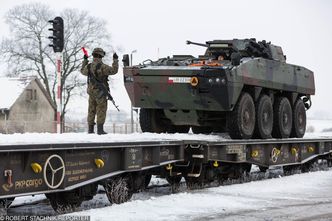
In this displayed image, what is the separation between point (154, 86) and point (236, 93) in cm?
167

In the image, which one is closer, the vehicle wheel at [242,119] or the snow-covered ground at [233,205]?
the snow-covered ground at [233,205]

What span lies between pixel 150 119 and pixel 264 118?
8.26 ft

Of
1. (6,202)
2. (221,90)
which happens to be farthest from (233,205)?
(6,202)

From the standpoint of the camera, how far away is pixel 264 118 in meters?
14.3

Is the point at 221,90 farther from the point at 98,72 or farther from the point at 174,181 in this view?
the point at 98,72

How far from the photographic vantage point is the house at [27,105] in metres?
48.5

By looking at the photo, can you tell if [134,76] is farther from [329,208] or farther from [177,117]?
[329,208]

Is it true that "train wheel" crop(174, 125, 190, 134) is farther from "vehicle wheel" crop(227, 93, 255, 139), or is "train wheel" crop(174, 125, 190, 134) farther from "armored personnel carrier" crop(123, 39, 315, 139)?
"vehicle wheel" crop(227, 93, 255, 139)

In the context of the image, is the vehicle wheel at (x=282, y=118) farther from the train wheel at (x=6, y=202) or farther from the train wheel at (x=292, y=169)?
the train wheel at (x=6, y=202)

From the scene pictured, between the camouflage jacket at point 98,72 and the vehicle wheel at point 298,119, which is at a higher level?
the camouflage jacket at point 98,72

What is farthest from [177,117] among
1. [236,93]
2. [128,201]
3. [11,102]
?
[11,102]

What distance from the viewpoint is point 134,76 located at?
13336 millimetres

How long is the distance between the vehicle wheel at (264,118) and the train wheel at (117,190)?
4.77 metres

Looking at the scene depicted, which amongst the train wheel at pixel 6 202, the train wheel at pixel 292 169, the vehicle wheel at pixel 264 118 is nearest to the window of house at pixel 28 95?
the train wheel at pixel 292 169
